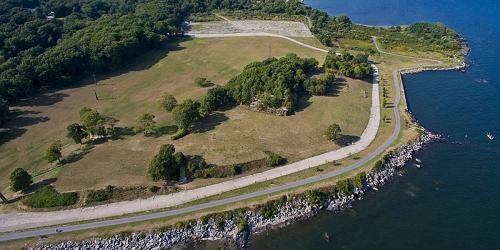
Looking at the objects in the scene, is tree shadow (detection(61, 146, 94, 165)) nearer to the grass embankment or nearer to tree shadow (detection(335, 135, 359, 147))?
the grass embankment

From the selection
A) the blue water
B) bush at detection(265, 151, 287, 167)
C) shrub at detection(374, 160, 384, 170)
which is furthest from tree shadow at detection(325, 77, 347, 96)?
bush at detection(265, 151, 287, 167)

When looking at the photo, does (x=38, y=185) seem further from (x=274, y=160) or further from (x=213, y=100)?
(x=274, y=160)

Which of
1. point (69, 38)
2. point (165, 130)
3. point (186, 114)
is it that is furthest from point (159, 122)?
point (69, 38)

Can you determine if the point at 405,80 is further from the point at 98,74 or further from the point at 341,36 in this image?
the point at 98,74

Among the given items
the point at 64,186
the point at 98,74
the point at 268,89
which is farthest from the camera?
the point at 98,74

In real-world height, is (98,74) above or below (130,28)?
below

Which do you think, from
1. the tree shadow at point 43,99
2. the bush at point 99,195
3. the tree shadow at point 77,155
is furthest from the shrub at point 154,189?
the tree shadow at point 43,99

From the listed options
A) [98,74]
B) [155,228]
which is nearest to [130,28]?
[98,74]
